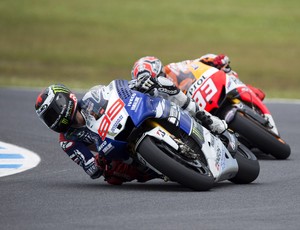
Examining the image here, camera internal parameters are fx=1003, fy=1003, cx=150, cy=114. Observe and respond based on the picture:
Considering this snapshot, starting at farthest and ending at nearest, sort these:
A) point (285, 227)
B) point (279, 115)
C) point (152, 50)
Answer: point (152, 50) < point (279, 115) < point (285, 227)

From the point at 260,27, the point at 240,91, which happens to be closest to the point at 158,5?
the point at 260,27

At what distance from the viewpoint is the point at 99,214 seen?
759cm

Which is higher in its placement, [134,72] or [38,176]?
[134,72]

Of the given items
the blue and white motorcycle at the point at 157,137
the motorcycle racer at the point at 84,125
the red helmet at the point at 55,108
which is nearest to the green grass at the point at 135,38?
the motorcycle racer at the point at 84,125

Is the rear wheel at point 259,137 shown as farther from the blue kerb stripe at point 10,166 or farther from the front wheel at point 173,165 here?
the front wheel at point 173,165

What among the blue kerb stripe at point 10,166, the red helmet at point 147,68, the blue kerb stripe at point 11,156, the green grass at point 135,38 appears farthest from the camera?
the green grass at point 135,38

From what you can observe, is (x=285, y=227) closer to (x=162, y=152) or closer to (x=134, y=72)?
(x=162, y=152)

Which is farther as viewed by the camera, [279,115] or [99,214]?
[279,115]

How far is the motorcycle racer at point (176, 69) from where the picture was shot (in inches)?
433

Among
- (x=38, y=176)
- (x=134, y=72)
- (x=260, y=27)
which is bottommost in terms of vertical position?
(x=260, y=27)

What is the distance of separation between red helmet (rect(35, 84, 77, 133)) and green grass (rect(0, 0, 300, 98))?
41.2ft

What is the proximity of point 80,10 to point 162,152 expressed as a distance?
27.4m

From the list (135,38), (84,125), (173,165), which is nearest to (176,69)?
(84,125)

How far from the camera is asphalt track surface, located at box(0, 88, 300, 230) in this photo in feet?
23.6
